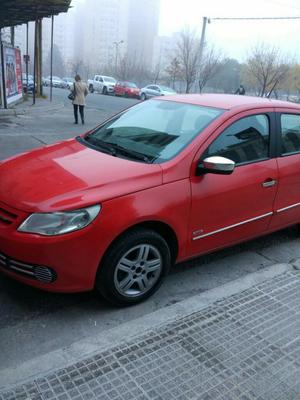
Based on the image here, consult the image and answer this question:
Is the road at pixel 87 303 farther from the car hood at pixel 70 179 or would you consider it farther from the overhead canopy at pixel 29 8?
the overhead canopy at pixel 29 8

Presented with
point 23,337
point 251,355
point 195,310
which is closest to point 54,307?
point 23,337

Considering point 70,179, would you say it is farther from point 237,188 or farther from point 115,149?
point 237,188

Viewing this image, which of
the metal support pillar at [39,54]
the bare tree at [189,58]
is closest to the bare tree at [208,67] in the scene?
the bare tree at [189,58]

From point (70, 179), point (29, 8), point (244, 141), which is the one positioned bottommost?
point (70, 179)

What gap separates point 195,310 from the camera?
338cm

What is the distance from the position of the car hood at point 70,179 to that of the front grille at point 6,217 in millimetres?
65

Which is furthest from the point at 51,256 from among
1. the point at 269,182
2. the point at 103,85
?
the point at 103,85

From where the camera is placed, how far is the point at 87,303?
342 cm

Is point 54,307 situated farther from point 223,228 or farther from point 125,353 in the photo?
point 223,228

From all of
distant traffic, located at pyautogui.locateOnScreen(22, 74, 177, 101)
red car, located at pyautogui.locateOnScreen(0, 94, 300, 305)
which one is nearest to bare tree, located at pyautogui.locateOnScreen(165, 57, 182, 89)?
distant traffic, located at pyautogui.locateOnScreen(22, 74, 177, 101)

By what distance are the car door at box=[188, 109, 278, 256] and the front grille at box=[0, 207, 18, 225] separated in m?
1.39

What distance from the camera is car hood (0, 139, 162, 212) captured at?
9.90ft

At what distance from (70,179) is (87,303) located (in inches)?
39.0

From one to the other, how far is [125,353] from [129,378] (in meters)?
0.23
